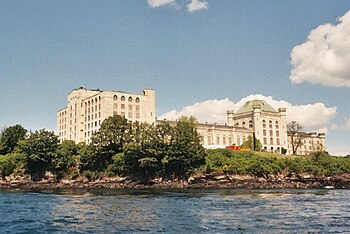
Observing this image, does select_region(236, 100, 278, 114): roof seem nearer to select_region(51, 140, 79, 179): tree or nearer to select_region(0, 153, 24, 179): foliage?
select_region(51, 140, 79, 179): tree

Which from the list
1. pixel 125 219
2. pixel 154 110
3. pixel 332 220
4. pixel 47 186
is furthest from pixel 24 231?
pixel 154 110

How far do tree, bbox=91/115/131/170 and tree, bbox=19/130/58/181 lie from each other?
36.4 ft

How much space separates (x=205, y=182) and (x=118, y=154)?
72.2ft

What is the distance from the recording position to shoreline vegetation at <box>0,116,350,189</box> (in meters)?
93.4

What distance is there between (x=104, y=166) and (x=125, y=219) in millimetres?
69412

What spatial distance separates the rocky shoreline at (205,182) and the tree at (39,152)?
2476 mm

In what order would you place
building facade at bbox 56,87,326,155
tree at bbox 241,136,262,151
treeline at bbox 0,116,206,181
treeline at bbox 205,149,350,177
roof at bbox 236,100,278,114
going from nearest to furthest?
treeline at bbox 0,116,206,181 < treeline at bbox 205,149,350,177 < building facade at bbox 56,87,326,155 < tree at bbox 241,136,262,151 < roof at bbox 236,100,278,114

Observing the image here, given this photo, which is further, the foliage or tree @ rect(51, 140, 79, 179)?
the foliage

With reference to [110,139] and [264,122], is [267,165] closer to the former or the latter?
[110,139]

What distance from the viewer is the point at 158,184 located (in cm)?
9269

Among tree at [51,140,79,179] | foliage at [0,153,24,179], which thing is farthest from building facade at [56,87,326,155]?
foliage at [0,153,24,179]

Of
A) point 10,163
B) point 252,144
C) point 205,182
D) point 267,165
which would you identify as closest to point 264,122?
point 252,144

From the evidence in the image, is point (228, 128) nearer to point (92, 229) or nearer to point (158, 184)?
point (158, 184)

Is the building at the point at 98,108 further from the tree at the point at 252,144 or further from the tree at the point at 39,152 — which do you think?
the tree at the point at 252,144
